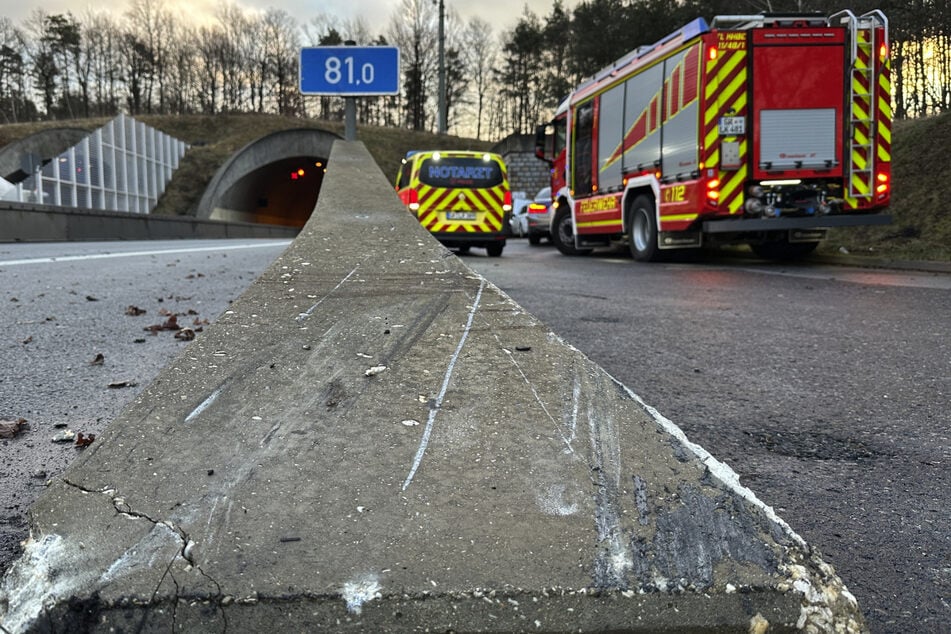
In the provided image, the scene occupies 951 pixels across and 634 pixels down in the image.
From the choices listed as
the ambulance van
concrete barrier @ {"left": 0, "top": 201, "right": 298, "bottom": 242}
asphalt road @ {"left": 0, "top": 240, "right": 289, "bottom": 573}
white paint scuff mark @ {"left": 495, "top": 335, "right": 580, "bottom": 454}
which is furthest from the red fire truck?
concrete barrier @ {"left": 0, "top": 201, "right": 298, "bottom": 242}

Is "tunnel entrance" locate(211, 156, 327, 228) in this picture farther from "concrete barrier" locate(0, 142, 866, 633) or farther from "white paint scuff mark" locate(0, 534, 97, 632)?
"white paint scuff mark" locate(0, 534, 97, 632)

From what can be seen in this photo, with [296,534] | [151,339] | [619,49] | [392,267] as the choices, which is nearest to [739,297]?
[392,267]

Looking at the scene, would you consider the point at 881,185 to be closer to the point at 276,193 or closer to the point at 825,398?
the point at 825,398

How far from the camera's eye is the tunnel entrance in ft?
128

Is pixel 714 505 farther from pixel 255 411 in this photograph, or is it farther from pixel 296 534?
pixel 255 411

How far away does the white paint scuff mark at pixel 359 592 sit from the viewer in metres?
1.15

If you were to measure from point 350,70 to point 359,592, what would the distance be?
16.0 meters

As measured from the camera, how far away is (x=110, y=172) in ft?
97.7

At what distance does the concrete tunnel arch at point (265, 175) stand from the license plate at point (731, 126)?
28.2 metres

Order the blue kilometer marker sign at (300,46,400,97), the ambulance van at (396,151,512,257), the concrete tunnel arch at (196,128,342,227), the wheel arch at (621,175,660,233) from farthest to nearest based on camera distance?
1. the concrete tunnel arch at (196,128,342,227)
2. the blue kilometer marker sign at (300,46,400,97)
3. the ambulance van at (396,151,512,257)
4. the wheel arch at (621,175,660,233)

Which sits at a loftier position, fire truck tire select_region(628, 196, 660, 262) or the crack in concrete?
fire truck tire select_region(628, 196, 660, 262)

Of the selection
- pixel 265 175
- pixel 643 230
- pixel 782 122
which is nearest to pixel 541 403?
pixel 782 122

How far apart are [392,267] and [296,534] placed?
2212mm

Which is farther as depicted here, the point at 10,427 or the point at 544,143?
the point at 544,143
